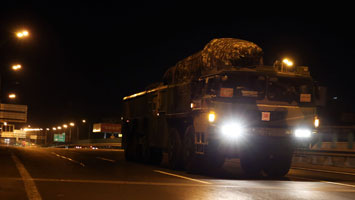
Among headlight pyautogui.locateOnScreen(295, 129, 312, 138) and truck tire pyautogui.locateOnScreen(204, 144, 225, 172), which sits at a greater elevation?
headlight pyautogui.locateOnScreen(295, 129, 312, 138)

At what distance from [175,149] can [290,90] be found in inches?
182

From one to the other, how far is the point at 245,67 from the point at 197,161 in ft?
11.0

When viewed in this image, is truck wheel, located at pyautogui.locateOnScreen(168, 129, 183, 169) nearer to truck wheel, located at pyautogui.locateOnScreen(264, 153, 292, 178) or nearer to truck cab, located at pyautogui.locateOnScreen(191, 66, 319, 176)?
truck cab, located at pyautogui.locateOnScreen(191, 66, 319, 176)

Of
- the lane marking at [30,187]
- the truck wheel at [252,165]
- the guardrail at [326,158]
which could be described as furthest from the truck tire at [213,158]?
the guardrail at [326,158]

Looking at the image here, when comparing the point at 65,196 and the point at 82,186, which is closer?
the point at 65,196

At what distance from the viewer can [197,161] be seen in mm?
16609

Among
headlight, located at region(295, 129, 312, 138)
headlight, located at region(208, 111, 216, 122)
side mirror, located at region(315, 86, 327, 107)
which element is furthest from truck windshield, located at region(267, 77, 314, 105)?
headlight, located at region(208, 111, 216, 122)

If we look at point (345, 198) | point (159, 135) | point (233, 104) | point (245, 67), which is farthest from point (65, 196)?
point (159, 135)

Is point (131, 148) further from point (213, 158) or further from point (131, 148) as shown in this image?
point (213, 158)

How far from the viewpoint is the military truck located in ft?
50.0

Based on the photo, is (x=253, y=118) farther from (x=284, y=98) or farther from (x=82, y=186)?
(x=82, y=186)

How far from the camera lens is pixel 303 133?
Result: 1600 centimetres

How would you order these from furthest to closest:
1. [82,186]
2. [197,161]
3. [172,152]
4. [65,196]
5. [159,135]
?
[159,135] → [172,152] → [197,161] → [82,186] → [65,196]

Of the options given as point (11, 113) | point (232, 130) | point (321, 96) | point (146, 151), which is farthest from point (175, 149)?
point (11, 113)
